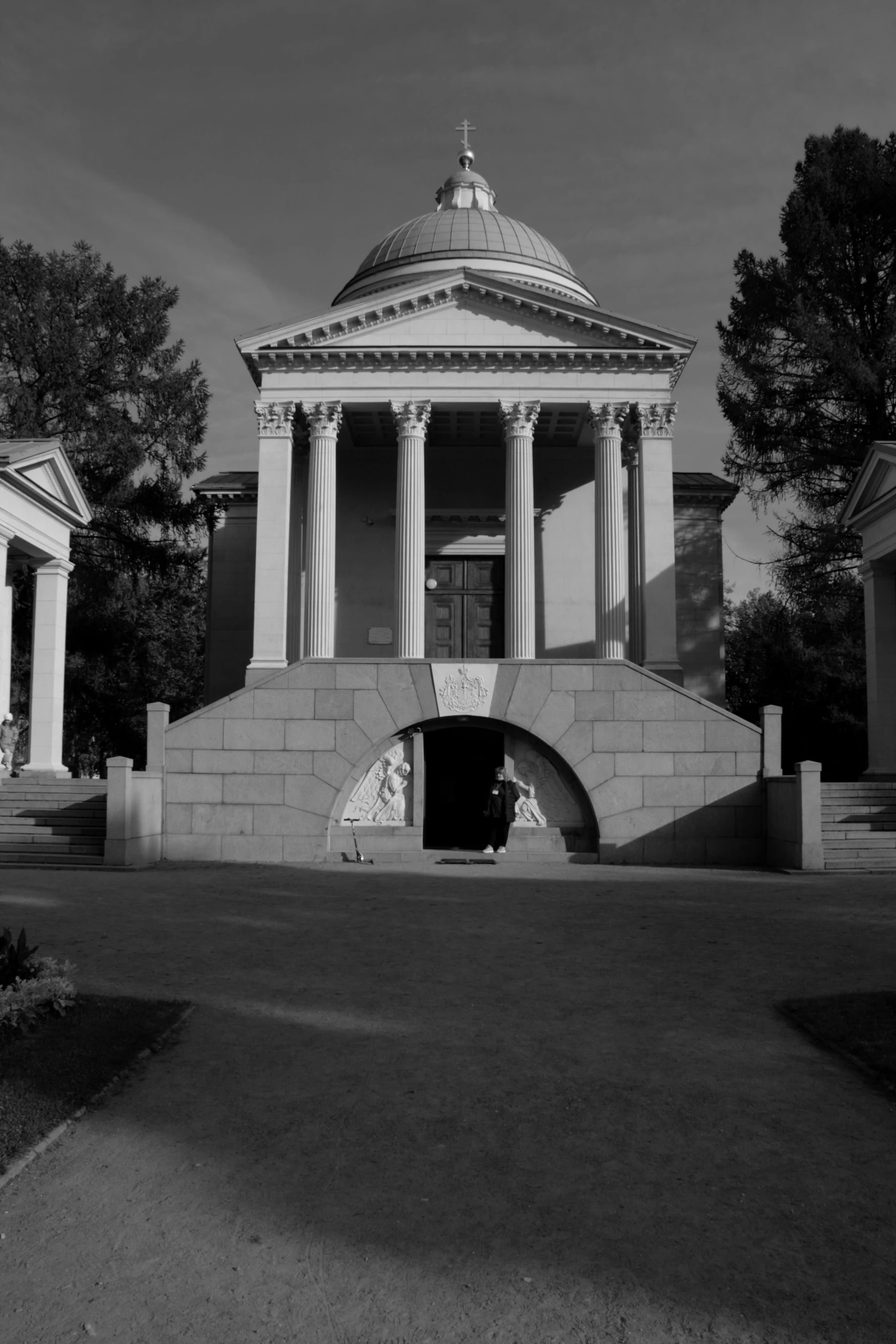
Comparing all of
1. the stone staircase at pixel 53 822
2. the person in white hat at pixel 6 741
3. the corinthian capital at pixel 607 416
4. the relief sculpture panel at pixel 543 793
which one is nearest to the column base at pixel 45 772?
the person in white hat at pixel 6 741

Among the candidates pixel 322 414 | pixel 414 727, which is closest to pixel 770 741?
pixel 414 727

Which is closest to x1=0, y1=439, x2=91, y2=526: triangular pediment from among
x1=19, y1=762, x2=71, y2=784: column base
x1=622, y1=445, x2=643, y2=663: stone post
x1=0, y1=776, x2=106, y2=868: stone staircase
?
x1=19, y1=762, x2=71, y2=784: column base

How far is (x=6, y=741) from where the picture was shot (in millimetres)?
26453

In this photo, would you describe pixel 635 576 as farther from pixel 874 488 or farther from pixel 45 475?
pixel 45 475

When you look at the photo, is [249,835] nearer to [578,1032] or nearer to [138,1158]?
[578,1032]

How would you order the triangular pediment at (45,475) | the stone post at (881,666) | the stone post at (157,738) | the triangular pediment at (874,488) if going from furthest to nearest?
the stone post at (881,666) → the triangular pediment at (45,475) → the triangular pediment at (874,488) → the stone post at (157,738)

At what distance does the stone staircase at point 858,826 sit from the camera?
69.0 ft

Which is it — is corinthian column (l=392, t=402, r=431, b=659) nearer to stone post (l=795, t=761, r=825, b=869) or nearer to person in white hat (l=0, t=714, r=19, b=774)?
person in white hat (l=0, t=714, r=19, b=774)

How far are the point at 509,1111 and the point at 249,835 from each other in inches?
664

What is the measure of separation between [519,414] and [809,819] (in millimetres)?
17207

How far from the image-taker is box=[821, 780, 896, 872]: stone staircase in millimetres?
21031

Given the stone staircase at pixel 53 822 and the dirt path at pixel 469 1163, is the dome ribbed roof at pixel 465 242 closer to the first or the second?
the stone staircase at pixel 53 822

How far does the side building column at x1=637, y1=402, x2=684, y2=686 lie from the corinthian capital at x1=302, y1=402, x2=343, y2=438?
30.5 feet

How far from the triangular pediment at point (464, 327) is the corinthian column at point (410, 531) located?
221 centimetres
